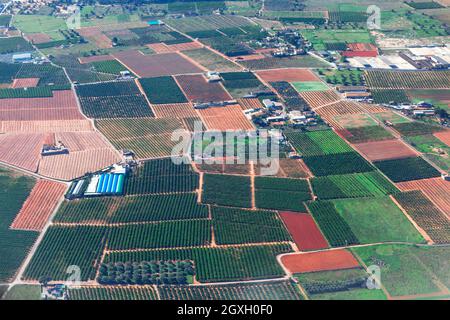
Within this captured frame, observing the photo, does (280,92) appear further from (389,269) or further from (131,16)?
(131,16)

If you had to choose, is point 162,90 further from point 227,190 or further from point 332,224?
point 332,224

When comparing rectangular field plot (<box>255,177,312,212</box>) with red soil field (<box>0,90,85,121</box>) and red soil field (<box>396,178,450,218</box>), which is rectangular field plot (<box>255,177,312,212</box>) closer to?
red soil field (<box>396,178,450,218</box>)

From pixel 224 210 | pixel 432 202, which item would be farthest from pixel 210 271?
pixel 432 202

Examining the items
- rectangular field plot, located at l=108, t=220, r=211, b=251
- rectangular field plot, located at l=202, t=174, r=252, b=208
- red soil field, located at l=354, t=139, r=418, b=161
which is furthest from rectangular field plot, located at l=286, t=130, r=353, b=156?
rectangular field plot, located at l=108, t=220, r=211, b=251

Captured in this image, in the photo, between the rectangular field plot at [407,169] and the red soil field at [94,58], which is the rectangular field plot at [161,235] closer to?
the rectangular field plot at [407,169]

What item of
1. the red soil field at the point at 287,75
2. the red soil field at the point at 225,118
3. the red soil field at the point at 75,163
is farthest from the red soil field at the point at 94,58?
the red soil field at the point at 75,163

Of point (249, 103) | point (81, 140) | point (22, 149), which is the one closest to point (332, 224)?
point (249, 103)
